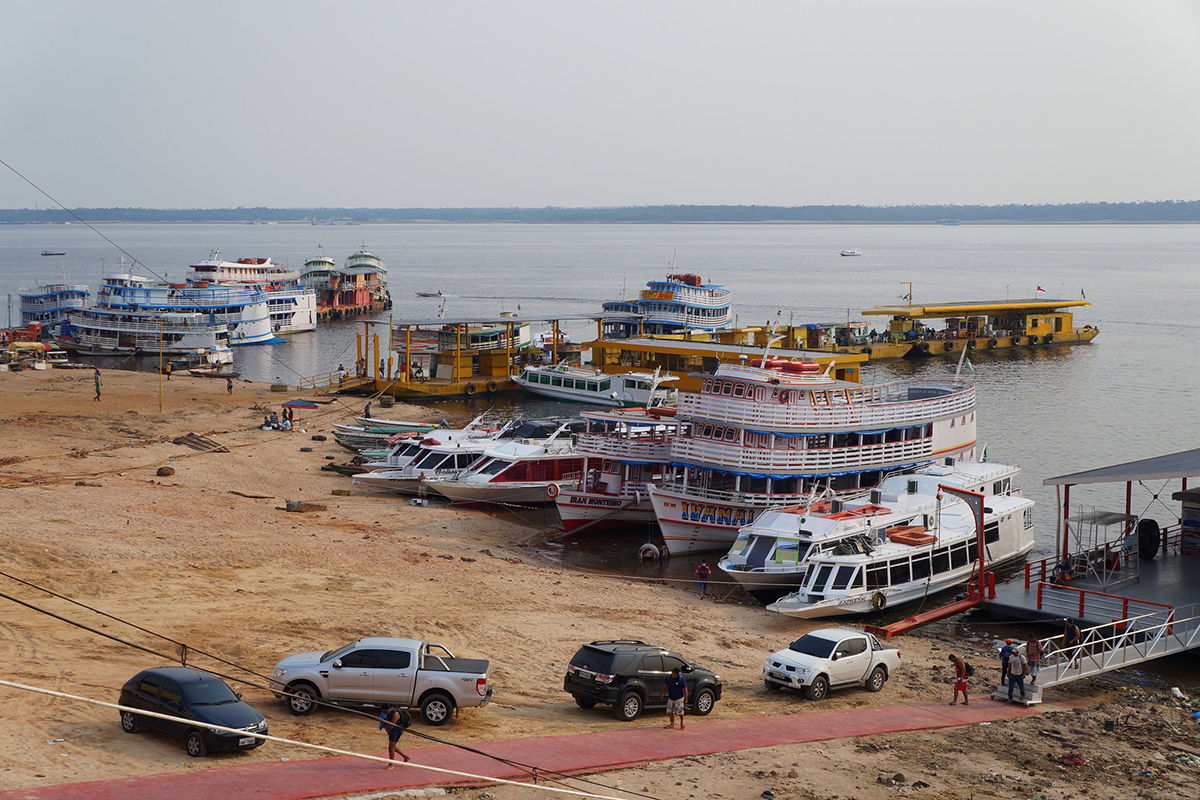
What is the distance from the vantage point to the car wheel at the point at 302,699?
18219 millimetres

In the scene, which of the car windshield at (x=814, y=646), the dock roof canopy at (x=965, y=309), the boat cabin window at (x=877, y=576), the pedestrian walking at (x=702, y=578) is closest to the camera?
the car windshield at (x=814, y=646)

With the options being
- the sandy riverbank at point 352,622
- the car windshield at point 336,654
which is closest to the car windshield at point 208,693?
the sandy riverbank at point 352,622

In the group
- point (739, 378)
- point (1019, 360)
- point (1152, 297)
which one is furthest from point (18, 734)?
point (1152, 297)

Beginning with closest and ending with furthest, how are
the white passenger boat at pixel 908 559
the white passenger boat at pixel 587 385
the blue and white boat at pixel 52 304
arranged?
the white passenger boat at pixel 908 559 → the white passenger boat at pixel 587 385 → the blue and white boat at pixel 52 304

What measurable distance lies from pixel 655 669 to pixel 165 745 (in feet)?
27.0

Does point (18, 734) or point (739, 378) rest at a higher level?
point (739, 378)

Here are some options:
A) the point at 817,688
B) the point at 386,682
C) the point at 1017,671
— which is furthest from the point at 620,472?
the point at 386,682

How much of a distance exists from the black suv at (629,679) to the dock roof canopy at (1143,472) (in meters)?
11.7

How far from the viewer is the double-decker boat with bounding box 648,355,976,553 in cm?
3497

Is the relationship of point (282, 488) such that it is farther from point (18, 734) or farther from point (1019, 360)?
point (1019, 360)

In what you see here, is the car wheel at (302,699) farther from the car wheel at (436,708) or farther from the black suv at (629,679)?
the black suv at (629,679)

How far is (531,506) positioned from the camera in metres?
41.5

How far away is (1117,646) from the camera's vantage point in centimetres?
2394

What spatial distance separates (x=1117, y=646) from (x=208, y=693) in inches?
727
